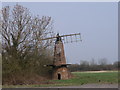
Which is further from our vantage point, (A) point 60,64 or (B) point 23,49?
(A) point 60,64

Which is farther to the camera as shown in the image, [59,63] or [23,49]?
[59,63]

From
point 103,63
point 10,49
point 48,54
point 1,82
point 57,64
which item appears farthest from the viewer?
point 103,63

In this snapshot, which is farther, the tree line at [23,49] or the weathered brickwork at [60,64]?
the weathered brickwork at [60,64]

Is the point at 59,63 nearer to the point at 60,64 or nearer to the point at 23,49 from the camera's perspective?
the point at 60,64

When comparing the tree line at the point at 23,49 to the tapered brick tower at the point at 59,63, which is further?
the tapered brick tower at the point at 59,63

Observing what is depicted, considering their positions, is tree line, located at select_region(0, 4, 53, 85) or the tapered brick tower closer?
tree line, located at select_region(0, 4, 53, 85)

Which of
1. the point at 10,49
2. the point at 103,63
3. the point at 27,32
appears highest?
the point at 27,32

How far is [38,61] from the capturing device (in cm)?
3189

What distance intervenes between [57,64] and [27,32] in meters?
9.54

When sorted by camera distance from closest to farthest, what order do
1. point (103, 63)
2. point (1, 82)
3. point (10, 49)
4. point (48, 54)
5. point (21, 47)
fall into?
point (1, 82) → point (10, 49) → point (21, 47) → point (48, 54) → point (103, 63)

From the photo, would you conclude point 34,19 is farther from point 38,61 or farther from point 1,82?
point 1,82

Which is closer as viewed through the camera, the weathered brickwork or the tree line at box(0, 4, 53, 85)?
the tree line at box(0, 4, 53, 85)

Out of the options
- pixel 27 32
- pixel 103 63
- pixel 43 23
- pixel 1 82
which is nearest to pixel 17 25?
pixel 27 32

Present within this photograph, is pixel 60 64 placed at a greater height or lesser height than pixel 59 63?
lesser
